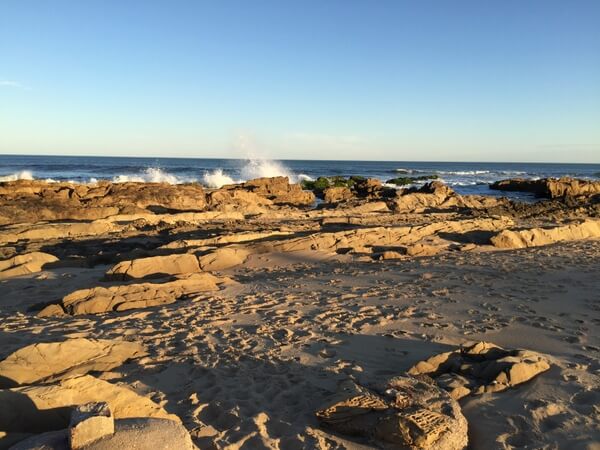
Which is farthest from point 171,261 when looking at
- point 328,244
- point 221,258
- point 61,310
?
point 328,244

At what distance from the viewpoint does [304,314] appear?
583 cm

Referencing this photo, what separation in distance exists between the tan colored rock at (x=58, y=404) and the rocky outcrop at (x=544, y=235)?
30.0 feet

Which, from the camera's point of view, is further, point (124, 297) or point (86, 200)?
point (86, 200)

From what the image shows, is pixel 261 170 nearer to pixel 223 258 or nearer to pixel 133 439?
pixel 223 258

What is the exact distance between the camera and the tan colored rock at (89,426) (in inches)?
89.1

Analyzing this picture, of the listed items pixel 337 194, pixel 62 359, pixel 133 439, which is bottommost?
pixel 62 359

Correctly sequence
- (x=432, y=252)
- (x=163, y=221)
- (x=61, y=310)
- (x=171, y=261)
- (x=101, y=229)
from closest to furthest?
(x=61, y=310)
(x=171, y=261)
(x=432, y=252)
(x=101, y=229)
(x=163, y=221)

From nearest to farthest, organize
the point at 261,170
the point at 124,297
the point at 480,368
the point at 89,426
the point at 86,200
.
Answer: the point at 89,426, the point at 480,368, the point at 124,297, the point at 86,200, the point at 261,170

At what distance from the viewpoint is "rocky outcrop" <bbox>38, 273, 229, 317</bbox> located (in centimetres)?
623

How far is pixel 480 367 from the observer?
13.0 feet

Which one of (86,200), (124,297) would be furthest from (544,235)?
(86,200)

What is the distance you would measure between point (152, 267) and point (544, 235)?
8.77 meters

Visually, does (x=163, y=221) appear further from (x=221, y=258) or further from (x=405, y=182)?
(x=405, y=182)

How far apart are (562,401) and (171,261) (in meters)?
6.31
